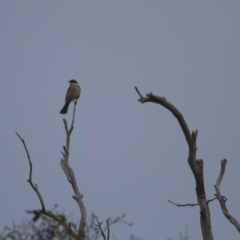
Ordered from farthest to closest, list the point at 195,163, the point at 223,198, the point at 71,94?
the point at 71,94, the point at 223,198, the point at 195,163

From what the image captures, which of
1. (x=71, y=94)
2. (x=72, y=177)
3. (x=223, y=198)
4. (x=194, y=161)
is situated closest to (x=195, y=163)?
(x=194, y=161)

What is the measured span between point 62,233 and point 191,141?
8.17ft

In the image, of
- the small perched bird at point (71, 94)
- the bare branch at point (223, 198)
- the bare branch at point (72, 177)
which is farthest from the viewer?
the small perched bird at point (71, 94)

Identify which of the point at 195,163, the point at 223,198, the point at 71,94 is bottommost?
the point at 195,163

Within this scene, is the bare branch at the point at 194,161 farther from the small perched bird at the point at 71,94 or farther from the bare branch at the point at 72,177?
the small perched bird at the point at 71,94

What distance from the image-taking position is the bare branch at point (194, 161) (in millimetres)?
4859

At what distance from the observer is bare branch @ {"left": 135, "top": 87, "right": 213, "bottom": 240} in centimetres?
486

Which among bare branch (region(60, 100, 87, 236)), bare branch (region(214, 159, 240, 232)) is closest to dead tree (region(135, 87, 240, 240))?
bare branch (region(214, 159, 240, 232))

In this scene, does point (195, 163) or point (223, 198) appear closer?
point (195, 163)

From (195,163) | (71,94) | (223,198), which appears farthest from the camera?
(71,94)

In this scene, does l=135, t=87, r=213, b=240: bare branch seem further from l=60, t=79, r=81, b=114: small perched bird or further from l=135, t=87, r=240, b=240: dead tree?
l=60, t=79, r=81, b=114: small perched bird

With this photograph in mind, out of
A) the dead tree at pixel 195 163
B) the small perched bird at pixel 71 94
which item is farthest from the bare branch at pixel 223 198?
the small perched bird at pixel 71 94

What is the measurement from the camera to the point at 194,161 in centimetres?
492

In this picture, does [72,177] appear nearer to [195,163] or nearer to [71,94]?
[195,163]
